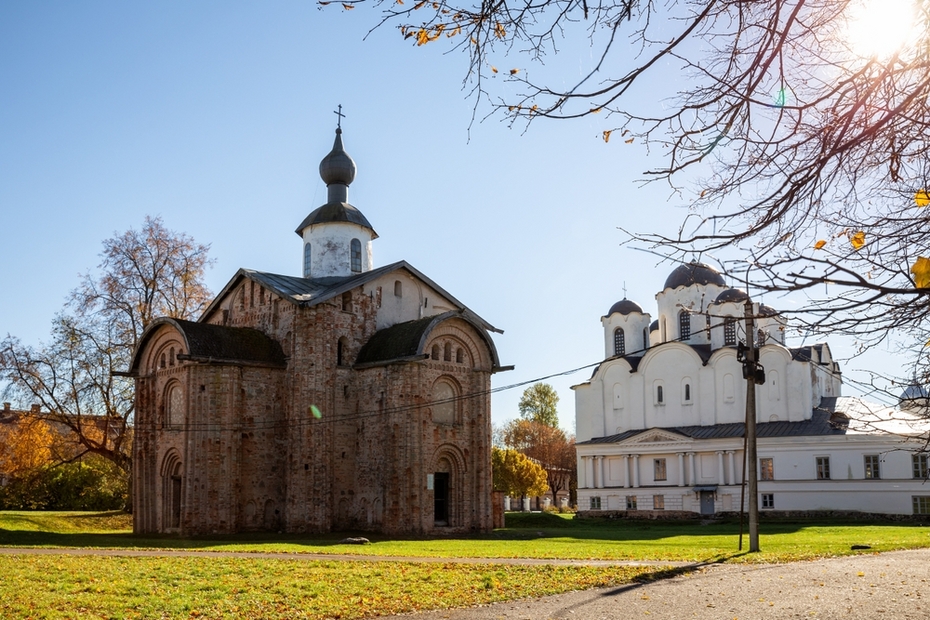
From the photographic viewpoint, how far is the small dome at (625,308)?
50625mm

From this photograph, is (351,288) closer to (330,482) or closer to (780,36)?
(330,482)

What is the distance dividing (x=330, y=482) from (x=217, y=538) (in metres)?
4.34

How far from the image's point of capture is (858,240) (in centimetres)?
601

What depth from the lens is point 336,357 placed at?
30453mm

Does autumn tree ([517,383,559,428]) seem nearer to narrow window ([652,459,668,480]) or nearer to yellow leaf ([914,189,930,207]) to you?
narrow window ([652,459,668,480])

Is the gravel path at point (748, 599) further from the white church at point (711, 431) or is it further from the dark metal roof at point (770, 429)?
the dark metal roof at point (770, 429)

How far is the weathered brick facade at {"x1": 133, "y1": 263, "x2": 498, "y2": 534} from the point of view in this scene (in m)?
28.5

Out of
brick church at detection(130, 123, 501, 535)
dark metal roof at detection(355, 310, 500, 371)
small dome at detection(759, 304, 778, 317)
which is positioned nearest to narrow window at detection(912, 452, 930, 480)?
brick church at detection(130, 123, 501, 535)

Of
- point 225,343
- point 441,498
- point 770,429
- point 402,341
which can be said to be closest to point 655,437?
point 770,429

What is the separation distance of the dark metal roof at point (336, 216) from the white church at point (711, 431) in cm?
1144

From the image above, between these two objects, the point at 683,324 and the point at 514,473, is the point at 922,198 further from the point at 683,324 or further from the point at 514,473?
the point at 514,473

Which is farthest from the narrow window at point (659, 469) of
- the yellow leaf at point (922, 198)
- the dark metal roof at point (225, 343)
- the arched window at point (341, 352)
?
the yellow leaf at point (922, 198)

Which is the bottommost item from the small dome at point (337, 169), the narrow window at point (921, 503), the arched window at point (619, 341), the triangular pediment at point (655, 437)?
the narrow window at point (921, 503)

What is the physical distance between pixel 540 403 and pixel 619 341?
3110 centimetres
